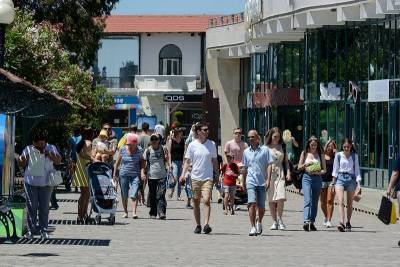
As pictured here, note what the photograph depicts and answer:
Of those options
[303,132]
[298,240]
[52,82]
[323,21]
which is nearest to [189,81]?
[303,132]

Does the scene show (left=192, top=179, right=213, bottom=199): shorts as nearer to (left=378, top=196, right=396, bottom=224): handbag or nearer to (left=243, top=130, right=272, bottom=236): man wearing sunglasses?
(left=243, top=130, right=272, bottom=236): man wearing sunglasses

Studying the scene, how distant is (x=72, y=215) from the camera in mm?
27344

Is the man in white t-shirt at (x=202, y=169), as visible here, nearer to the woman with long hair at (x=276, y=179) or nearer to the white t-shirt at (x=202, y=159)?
the white t-shirt at (x=202, y=159)

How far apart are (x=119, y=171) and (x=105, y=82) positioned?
245ft

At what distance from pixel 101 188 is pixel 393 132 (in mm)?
16153

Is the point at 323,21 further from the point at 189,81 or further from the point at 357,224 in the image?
the point at 189,81

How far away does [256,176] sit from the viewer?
22828 millimetres

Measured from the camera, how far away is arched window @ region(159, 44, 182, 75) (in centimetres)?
10194

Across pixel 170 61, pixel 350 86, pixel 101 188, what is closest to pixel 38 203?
pixel 101 188

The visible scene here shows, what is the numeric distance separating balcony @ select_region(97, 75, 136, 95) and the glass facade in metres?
44.5

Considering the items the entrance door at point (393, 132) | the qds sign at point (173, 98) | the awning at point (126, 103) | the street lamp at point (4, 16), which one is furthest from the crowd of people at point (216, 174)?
the qds sign at point (173, 98)

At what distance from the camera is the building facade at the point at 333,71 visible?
4025 cm

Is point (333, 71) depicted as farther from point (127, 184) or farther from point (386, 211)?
point (386, 211)

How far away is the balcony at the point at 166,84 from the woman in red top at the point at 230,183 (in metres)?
68.2
